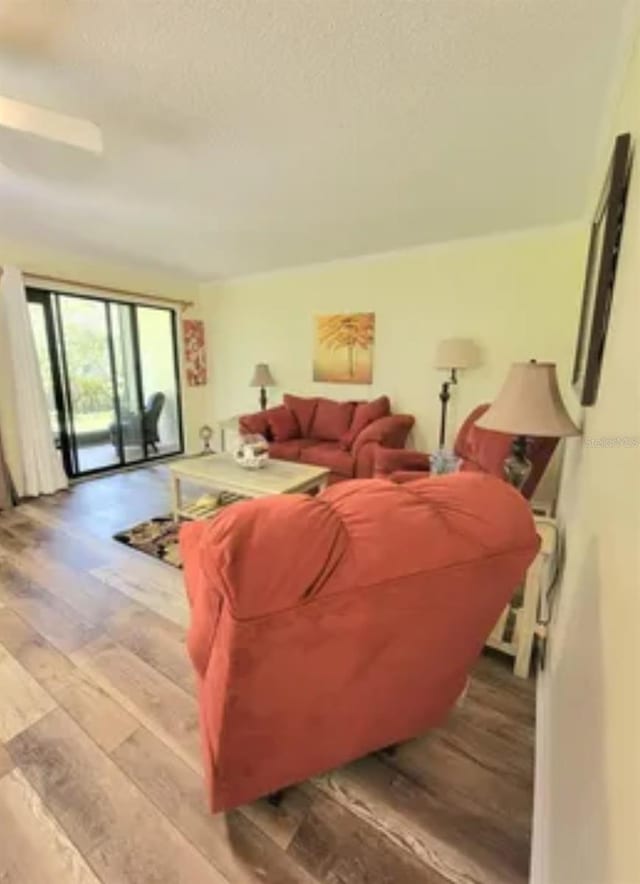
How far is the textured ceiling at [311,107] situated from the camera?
131 centimetres

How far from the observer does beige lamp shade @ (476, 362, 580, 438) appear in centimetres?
159

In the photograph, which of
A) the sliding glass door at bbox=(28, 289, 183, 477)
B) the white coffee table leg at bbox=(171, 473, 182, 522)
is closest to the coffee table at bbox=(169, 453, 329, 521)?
the white coffee table leg at bbox=(171, 473, 182, 522)

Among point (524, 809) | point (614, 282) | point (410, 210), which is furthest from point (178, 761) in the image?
point (410, 210)

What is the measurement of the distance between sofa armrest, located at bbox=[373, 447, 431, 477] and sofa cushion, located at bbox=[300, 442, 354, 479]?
327 millimetres

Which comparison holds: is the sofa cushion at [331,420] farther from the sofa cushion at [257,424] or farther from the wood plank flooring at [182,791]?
the wood plank flooring at [182,791]

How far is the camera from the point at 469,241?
140 inches

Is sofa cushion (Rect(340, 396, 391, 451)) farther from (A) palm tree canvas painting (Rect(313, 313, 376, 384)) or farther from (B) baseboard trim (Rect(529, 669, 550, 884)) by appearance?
(B) baseboard trim (Rect(529, 669, 550, 884))

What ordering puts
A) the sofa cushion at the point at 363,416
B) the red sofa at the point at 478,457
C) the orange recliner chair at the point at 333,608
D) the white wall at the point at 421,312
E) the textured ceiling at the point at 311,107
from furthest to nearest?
1. the sofa cushion at the point at 363,416
2. the white wall at the point at 421,312
3. the red sofa at the point at 478,457
4. the textured ceiling at the point at 311,107
5. the orange recliner chair at the point at 333,608

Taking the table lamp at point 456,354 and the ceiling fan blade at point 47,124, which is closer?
the ceiling fan blade at point 47,124

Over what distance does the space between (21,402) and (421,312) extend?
3753mm

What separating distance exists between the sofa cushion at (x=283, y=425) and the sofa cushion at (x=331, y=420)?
0.20m

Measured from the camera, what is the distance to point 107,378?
452 centimetres

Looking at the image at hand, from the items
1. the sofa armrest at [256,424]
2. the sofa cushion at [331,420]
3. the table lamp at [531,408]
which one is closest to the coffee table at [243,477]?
the sofa armrest at [256,424]

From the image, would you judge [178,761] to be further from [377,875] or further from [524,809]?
[524,809]
